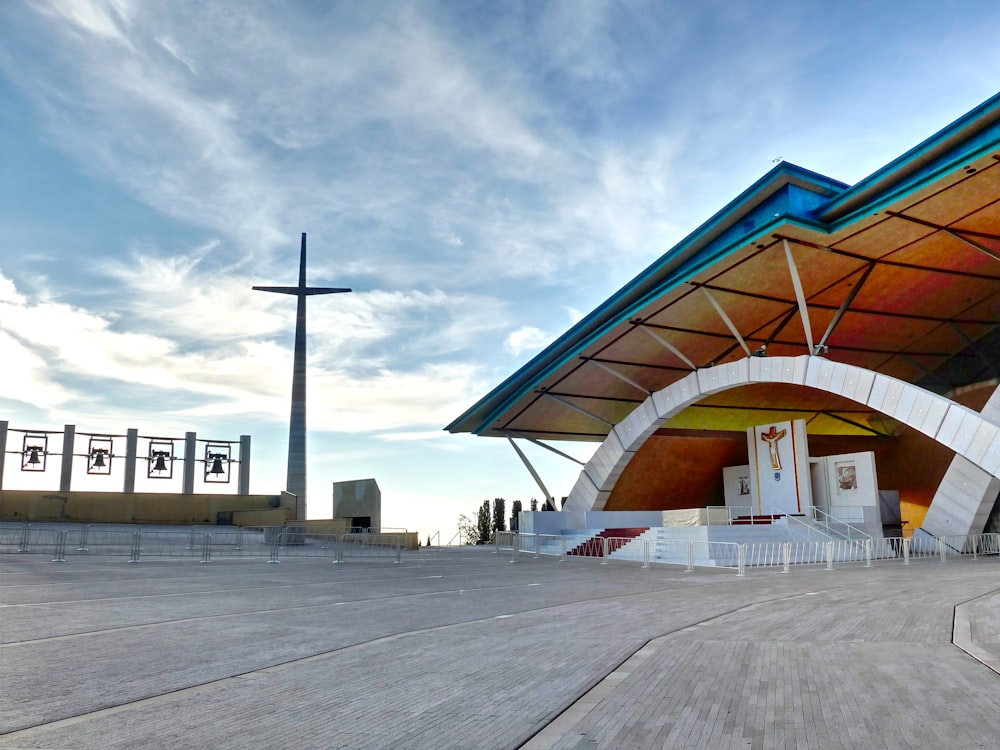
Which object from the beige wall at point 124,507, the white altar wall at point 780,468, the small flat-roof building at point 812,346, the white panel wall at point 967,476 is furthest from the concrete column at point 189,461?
the white panel wall at point 967,476

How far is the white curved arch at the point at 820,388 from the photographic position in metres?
23.9

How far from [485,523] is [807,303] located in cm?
3340

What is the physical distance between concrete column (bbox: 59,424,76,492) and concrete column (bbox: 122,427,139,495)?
3.10 metres

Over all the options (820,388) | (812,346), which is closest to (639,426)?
(820,388)

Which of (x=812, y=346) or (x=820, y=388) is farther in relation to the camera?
(x=820, y=388)

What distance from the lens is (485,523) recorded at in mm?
59812

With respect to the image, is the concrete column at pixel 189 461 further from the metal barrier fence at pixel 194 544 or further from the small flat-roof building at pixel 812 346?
the small flat-roof building at pixel 812 346

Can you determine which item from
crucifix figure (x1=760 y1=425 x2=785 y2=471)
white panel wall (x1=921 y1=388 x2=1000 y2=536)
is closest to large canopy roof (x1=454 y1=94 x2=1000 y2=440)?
crucifix figure (x1=760 y1=425 x2=785 y2=471)

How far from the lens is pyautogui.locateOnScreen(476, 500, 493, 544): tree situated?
58750mm

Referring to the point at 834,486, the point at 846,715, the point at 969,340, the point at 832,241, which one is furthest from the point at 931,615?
the point at 969,340

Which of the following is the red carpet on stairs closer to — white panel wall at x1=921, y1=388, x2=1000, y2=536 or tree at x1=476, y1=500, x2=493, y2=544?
white panel wall at x1=921, y1=388, x2=1000, y2=536

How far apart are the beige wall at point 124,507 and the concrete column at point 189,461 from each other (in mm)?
538

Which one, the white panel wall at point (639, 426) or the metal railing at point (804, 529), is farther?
the white panel wall at point (639, 426)

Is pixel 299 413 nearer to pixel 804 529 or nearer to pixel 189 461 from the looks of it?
pixel 189 461
